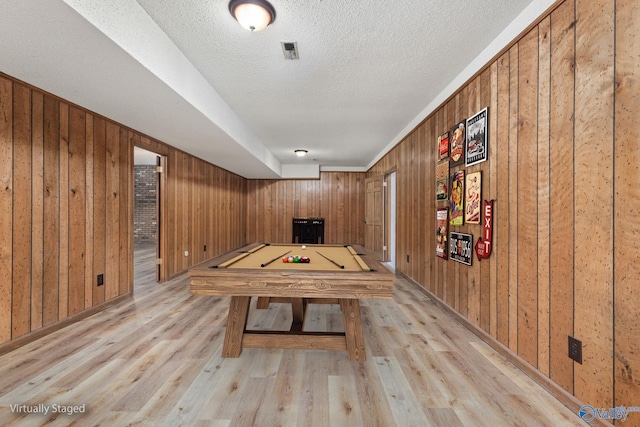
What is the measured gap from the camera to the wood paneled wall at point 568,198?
132 centimetres

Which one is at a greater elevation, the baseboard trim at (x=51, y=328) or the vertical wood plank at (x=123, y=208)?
the vertical wood plank at (x=123, y=208)

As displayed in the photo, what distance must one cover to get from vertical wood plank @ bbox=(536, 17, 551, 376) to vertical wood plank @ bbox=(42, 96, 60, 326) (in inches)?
157

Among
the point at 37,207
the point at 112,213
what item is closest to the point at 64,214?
the point at 37,207

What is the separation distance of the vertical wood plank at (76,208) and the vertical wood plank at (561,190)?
4.07 metres

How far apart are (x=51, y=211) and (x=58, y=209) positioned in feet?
0.25

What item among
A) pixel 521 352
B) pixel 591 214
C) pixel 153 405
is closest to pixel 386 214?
pixel 521 352

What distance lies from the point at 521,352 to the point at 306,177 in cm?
663

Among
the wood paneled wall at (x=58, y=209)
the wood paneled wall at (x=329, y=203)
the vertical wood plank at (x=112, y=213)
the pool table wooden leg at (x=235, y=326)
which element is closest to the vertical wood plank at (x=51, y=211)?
the wood paneled wall at (x=58, y=209)

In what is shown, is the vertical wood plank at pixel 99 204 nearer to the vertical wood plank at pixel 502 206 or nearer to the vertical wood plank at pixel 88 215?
the vertical wood plank at pixel 88 215

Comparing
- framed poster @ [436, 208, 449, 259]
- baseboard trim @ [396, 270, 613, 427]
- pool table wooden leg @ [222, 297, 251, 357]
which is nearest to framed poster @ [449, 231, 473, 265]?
framed poster @ [436, 208, 449, 259]

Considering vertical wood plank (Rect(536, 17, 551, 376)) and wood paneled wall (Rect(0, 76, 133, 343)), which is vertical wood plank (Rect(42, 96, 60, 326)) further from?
vertical wood plank (Rect(536, 17, 551, 376))

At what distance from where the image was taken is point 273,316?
9.87ft

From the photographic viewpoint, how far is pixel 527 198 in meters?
1.92

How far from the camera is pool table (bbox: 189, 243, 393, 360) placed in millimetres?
1754
